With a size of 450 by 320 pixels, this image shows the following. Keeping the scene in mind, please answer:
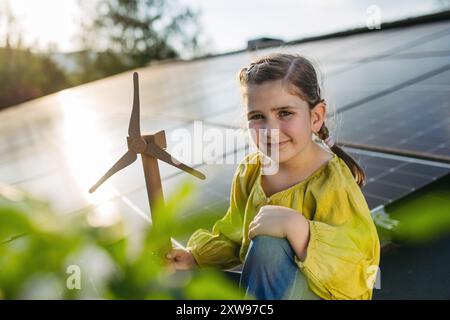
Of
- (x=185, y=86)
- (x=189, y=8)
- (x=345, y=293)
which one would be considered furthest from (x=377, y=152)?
(x=189, y=8)

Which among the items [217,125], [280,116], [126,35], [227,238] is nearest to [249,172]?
[227,238]

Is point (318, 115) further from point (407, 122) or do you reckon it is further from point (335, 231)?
point (407, 122)

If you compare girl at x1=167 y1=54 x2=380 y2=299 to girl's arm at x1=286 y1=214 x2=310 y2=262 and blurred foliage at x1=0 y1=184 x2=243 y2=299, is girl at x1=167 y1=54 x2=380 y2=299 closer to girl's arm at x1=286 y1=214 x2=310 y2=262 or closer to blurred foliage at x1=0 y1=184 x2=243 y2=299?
girl's arm at x1=286 y1=214 x2=310 y2=262

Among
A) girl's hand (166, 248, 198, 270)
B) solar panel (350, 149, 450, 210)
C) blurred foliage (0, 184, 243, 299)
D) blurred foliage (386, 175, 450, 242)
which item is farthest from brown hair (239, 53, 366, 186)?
blurred foliage (0, 184, 243, 299)

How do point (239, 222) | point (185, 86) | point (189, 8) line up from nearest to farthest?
point (239, 222), point (185, 86), point (189, 8)

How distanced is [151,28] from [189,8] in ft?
17.9

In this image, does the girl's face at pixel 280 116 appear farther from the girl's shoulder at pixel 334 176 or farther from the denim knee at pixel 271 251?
the denim knee at pixel 271 251

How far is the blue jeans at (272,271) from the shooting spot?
196 cm

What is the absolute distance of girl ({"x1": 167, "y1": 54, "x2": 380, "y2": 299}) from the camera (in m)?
1.98

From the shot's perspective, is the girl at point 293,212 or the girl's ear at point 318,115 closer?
the girl at point 293,212

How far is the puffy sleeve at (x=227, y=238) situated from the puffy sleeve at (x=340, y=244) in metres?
0.58

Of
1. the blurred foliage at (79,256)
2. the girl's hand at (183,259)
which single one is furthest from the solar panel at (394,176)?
the blurred foliage at (79,256)

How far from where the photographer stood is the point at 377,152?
15.2 ft
